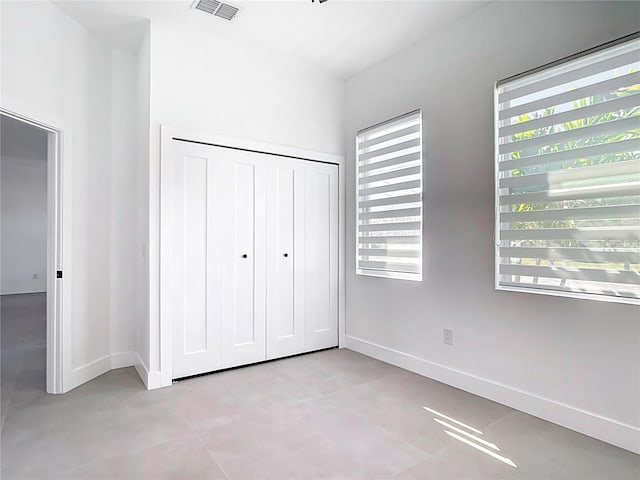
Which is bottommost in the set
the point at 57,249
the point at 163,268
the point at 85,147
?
the point at 163,268

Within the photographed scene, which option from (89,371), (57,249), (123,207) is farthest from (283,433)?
(123,207)

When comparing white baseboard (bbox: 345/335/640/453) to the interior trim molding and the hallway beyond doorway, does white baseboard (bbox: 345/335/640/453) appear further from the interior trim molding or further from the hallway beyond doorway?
the hallway beyond doorway

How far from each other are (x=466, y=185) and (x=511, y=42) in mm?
1025

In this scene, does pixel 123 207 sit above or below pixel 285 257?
above

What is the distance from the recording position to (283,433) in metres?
2.17

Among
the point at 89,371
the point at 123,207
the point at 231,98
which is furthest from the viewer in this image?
the point at 123,207

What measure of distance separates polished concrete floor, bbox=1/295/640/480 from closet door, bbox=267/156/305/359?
60 centimetres

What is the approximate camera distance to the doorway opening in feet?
9.28

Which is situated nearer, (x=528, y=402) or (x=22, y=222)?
(x=528, y=402)

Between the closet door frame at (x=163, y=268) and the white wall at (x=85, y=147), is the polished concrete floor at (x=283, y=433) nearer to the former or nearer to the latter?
the closet door frame at (x=163, y=268)

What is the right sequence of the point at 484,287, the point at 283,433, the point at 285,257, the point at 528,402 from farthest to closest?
the point at 285,257 → the point at 484,287 → the point at 528,402 → the point at 283,433

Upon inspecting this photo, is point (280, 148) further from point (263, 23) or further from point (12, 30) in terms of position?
point (12, 30)

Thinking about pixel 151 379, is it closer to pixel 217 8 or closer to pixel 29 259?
pixel 217 8

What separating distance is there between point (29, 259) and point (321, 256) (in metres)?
8.07
